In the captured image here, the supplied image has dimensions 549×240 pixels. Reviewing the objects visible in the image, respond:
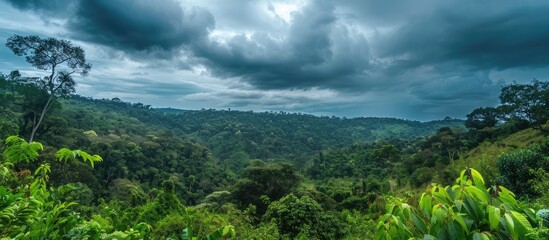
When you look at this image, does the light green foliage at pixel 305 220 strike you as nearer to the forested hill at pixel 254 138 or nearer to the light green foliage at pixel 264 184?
the light green foliage at pixel 264 184

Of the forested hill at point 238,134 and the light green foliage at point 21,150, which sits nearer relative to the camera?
the light green foliage at point 21,150

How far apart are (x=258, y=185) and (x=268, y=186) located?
1035 millimetres

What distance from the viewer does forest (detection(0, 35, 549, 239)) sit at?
1.71 meters

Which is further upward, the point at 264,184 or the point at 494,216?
the point at 494,216

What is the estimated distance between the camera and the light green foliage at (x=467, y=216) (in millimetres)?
1563

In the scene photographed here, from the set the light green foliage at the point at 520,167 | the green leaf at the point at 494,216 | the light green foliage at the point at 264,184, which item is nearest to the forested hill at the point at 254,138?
the light green foliage at the point at 264,184

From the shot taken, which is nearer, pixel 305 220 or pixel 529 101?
pixel 305 220

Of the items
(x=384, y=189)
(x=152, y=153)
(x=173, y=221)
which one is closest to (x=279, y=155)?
(x=152, y=153)

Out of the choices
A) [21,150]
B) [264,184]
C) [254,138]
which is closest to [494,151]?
[264,184]

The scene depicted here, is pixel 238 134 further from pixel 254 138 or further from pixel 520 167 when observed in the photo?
pixel 520 167

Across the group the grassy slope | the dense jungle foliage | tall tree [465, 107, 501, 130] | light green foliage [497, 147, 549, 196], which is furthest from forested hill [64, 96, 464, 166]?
light green foliage [497, 147, 549, 196]

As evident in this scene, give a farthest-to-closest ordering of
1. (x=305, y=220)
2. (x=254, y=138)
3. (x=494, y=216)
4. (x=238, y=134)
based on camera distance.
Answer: (x=254, y=138) < (x=238, y=134) < (x=305, y=220) < (x=494, y=216)

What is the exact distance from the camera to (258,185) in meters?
30.6

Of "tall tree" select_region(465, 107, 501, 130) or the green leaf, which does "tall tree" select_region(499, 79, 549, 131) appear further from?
the green leaf
